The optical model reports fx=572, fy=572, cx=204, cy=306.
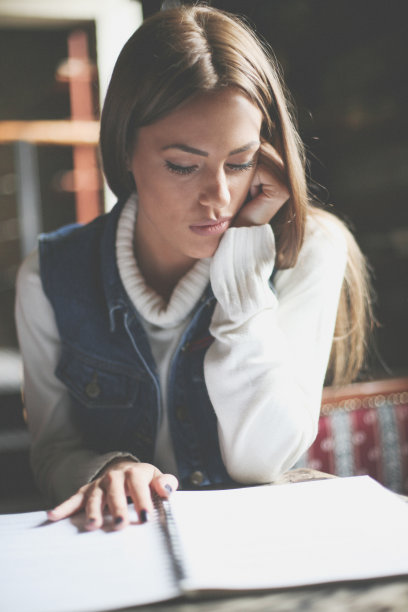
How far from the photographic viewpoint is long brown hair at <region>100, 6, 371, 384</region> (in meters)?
0.79

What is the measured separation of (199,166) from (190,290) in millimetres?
221

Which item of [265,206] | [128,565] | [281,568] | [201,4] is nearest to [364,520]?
[281,568]

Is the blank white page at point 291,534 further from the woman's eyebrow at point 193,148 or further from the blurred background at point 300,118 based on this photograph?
the blurred background at point 300,118

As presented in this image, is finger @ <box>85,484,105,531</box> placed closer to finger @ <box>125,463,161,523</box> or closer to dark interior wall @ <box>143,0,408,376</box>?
finger @ <box>125,463,161,523</box>

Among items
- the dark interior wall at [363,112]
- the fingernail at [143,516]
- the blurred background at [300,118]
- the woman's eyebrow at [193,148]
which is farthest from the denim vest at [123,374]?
the dark interior wall at [363,112]

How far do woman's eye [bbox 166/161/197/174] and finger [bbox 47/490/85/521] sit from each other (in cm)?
45

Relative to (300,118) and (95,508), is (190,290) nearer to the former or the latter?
(95,508)

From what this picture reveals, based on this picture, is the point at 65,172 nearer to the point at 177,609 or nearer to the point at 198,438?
the point at 198,438

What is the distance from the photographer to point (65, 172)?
Result: 9.61 ft

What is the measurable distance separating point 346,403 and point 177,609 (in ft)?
3.57

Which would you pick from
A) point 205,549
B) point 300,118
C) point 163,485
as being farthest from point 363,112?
point 205,549

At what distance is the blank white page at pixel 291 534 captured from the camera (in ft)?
1.48

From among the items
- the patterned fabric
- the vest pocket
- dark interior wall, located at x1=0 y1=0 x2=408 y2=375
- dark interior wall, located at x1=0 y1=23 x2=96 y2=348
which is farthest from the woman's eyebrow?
dark interior wall, located at x1=0 y1=23 x2=96 y2=348

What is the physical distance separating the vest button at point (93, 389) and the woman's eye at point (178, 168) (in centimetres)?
38
